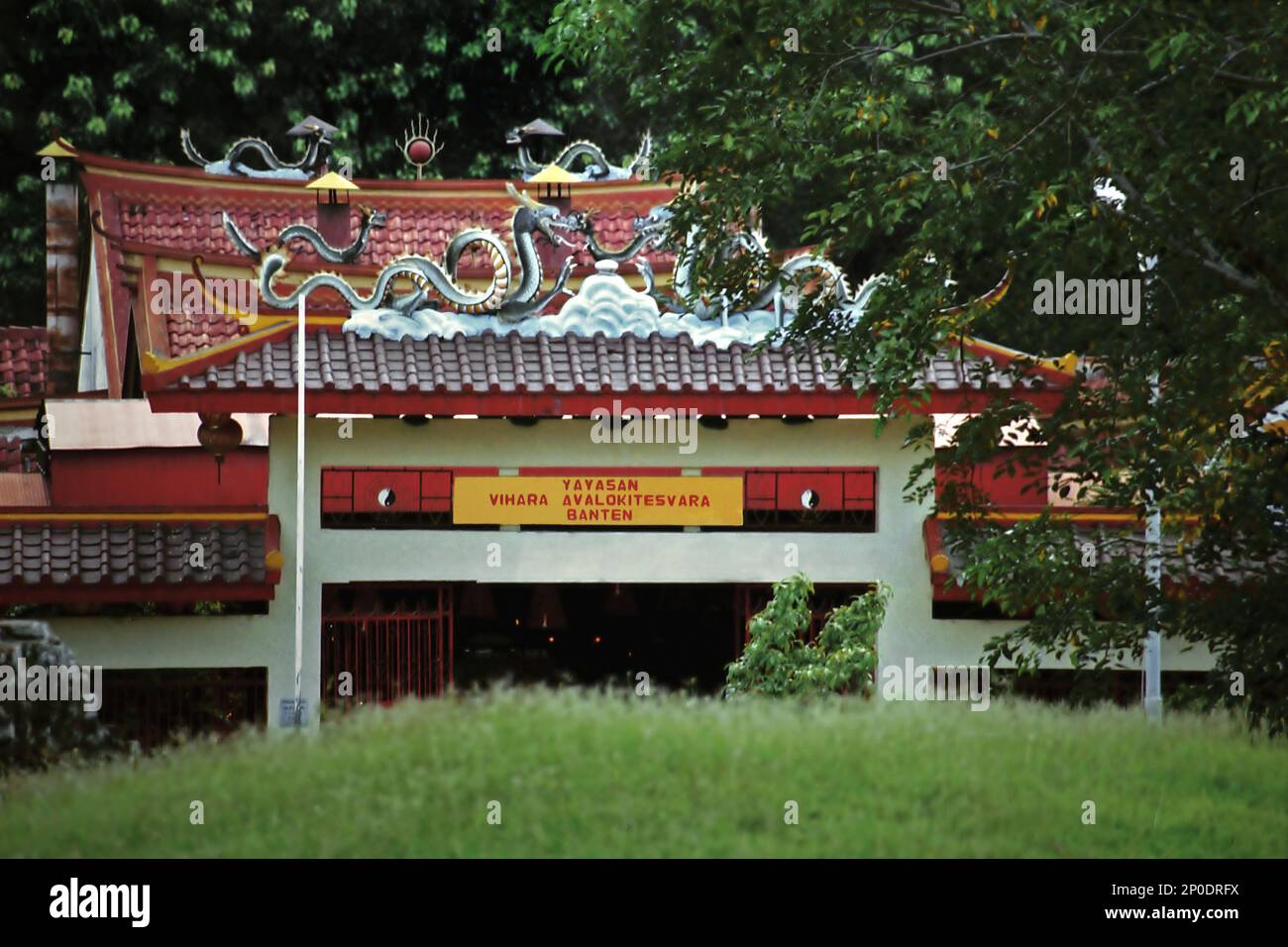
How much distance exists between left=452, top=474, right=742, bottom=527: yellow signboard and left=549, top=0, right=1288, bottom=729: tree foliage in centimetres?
511

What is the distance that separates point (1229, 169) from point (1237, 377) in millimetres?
1345

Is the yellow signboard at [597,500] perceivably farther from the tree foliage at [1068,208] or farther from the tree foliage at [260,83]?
the tree foliage at [260,83]

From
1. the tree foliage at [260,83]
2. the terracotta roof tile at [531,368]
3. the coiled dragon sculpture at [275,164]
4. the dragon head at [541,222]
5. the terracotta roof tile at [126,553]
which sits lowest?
the terracotta roof tile at [126,553]

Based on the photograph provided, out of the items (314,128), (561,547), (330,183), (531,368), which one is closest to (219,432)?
(531,368)

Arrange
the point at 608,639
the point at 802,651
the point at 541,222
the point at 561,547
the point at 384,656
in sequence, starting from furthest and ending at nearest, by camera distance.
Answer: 1. the point at 608,639
2. the point at 541,222
3. the point at 561,547
4. the point at 384,656
5. the point at 802,651

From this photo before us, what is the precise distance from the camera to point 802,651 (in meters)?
16.0

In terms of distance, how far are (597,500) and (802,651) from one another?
3.47 meters

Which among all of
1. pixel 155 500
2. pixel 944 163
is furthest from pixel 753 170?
pixel 155 500

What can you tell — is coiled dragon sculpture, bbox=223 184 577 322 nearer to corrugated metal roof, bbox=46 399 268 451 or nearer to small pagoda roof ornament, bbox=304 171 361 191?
corrugated metal roof, bbox=46 399 268 451

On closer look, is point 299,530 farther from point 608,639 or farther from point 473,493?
Result: point 608,639

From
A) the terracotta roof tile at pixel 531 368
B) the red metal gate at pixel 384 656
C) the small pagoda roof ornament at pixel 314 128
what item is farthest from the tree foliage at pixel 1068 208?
the small pagoda roof ornament at pixel 314 128

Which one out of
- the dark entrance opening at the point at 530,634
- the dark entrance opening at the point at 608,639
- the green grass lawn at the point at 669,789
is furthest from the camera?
the dark entrance opening at the point at 608,639

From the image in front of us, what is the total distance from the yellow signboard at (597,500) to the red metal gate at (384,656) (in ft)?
3.50

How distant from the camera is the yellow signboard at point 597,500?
1872 centimetres
